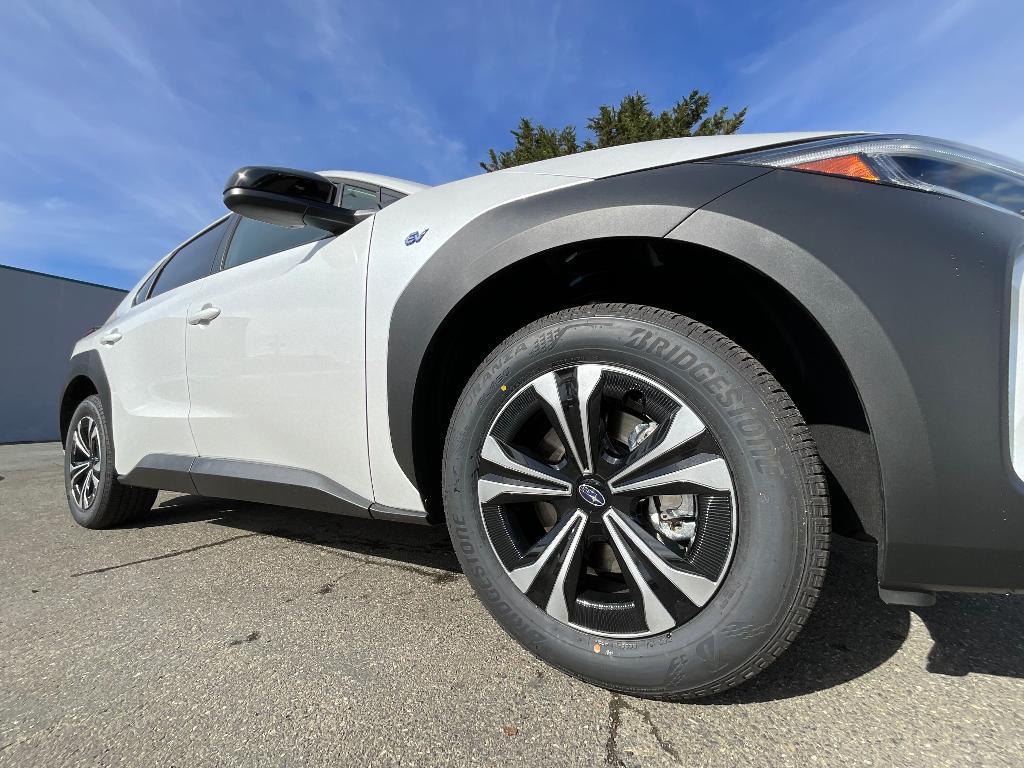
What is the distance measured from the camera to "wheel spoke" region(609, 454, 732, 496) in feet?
3.10

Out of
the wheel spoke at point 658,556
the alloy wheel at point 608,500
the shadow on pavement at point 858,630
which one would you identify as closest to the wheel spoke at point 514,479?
the alloy wheel at point 608,500

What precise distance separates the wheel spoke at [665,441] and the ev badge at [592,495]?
0.04 metres

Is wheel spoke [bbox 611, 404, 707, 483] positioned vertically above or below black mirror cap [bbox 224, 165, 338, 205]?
below

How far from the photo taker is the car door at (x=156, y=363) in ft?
6.84

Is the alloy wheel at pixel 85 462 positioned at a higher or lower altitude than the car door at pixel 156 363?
lower

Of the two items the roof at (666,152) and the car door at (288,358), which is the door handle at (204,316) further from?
the roof at (666,152)

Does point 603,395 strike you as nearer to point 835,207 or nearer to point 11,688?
point 835,207

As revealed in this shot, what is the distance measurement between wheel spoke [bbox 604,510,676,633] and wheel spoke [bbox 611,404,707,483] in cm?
12

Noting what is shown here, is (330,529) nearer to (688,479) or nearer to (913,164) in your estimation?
(688,479)

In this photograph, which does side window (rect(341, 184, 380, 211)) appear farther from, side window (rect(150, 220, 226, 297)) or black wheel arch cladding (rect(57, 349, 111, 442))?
black wheel arch cladding (rect(57, 349, 111, 442))

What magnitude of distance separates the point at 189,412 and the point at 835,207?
2.16m

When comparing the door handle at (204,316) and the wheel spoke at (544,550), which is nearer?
the wheel spoke at (544,550)

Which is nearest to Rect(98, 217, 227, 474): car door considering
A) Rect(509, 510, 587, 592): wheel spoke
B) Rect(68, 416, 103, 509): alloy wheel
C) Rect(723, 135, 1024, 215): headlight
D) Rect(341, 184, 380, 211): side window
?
Rect(68, 416, 103, 509): alloy wheel

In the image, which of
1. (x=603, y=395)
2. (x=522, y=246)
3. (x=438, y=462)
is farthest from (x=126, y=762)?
(x=522, y=246)
